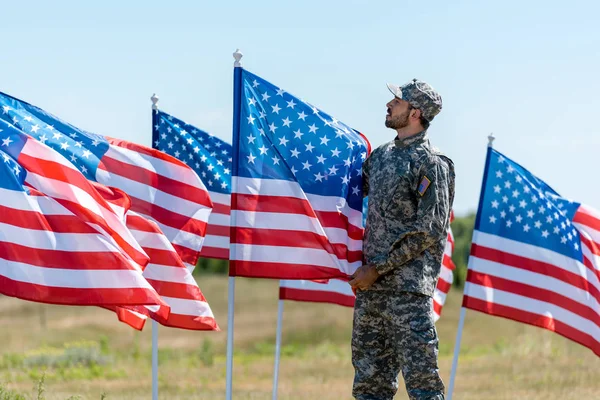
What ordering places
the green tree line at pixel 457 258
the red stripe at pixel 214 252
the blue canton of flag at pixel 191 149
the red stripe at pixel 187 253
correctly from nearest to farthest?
the red stripe at pixel 187 253, the blue canton of flag at pixel 191 149, the red stripe at pixel 214 252, the green tree line at pixel 457 258

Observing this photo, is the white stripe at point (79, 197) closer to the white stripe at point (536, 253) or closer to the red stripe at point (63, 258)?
the red stripe at point (63, 258)

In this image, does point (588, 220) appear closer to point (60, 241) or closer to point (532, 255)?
point (532, 255)

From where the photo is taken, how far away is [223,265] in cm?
4412

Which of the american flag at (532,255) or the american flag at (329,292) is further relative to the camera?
the american flag at (329,292)

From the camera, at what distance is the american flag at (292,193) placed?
24.9ft

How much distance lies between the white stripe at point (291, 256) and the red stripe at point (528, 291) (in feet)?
9.17

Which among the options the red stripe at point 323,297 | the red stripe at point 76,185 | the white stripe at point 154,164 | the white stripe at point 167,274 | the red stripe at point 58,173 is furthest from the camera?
the red stripe at point 323,297

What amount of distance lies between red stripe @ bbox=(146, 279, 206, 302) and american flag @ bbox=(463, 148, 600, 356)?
2979 mm

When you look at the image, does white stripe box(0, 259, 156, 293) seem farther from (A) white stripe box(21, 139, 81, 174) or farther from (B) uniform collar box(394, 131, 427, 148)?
(B) uniform collar box(394, 131, 427, 148)

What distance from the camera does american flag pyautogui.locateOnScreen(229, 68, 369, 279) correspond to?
7598mm

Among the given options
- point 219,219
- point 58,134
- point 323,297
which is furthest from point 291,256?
point 323,297

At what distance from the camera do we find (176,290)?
816 centimetres

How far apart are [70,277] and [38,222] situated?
0.44 meters

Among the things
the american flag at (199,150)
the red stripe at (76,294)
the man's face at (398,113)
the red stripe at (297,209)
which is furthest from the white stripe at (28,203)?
the american flag at (199,150)
